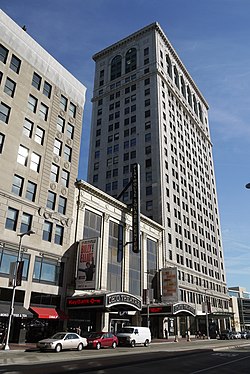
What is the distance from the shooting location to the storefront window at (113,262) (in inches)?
1767

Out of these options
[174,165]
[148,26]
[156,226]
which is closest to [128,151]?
[174,165]

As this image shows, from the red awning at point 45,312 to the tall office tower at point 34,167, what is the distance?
0.22 meters

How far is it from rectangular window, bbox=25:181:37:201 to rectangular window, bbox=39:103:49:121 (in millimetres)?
9291

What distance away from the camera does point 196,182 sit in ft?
281

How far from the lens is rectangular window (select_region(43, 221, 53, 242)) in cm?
3603

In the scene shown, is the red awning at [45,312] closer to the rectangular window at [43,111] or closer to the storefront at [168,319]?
the storefront at [168,319]

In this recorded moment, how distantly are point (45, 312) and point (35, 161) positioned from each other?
16.6m

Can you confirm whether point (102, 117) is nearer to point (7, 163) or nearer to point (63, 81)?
point (63, 81)

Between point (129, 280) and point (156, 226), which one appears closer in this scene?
point (129, 280)

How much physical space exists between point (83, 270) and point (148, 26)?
240 feet

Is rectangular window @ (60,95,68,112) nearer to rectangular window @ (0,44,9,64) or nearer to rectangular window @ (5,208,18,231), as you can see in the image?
rectangular window @ (0,44,9,64)

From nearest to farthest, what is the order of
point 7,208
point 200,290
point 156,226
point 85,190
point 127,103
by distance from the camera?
1. point 7,208
2. point 85,190
3. point 156,226
4. point 200,290
5. point 127,103

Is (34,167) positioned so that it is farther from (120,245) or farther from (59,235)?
(120,245)

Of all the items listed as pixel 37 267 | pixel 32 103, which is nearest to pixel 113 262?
pixel 37 267
